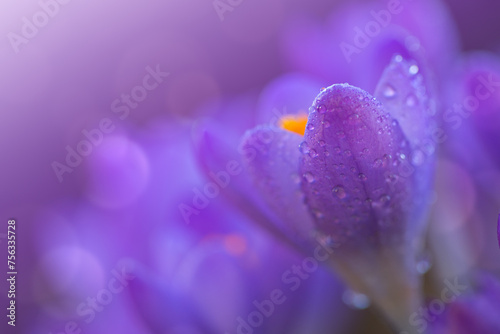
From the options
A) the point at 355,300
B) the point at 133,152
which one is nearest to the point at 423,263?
the point at 355,300

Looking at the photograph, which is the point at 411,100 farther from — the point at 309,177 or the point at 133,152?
the point at 133,152

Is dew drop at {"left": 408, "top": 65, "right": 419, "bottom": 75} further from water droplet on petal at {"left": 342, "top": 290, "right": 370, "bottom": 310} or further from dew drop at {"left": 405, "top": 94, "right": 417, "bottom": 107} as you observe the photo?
water droplet on petal at {"left": 342, "top": 290, "right": 370, "bottom": 310}

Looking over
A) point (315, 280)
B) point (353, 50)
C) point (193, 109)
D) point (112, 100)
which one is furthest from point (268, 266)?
point (112, 100)

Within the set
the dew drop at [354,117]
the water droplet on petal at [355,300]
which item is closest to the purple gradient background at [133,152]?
the water droplet on petal at [355,300]

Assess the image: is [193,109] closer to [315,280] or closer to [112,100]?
[112,100]

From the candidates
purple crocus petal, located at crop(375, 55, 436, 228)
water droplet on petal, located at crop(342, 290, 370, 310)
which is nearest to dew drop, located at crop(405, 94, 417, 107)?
purple crocus petal, located at crop(375, 55, 436, 228)
